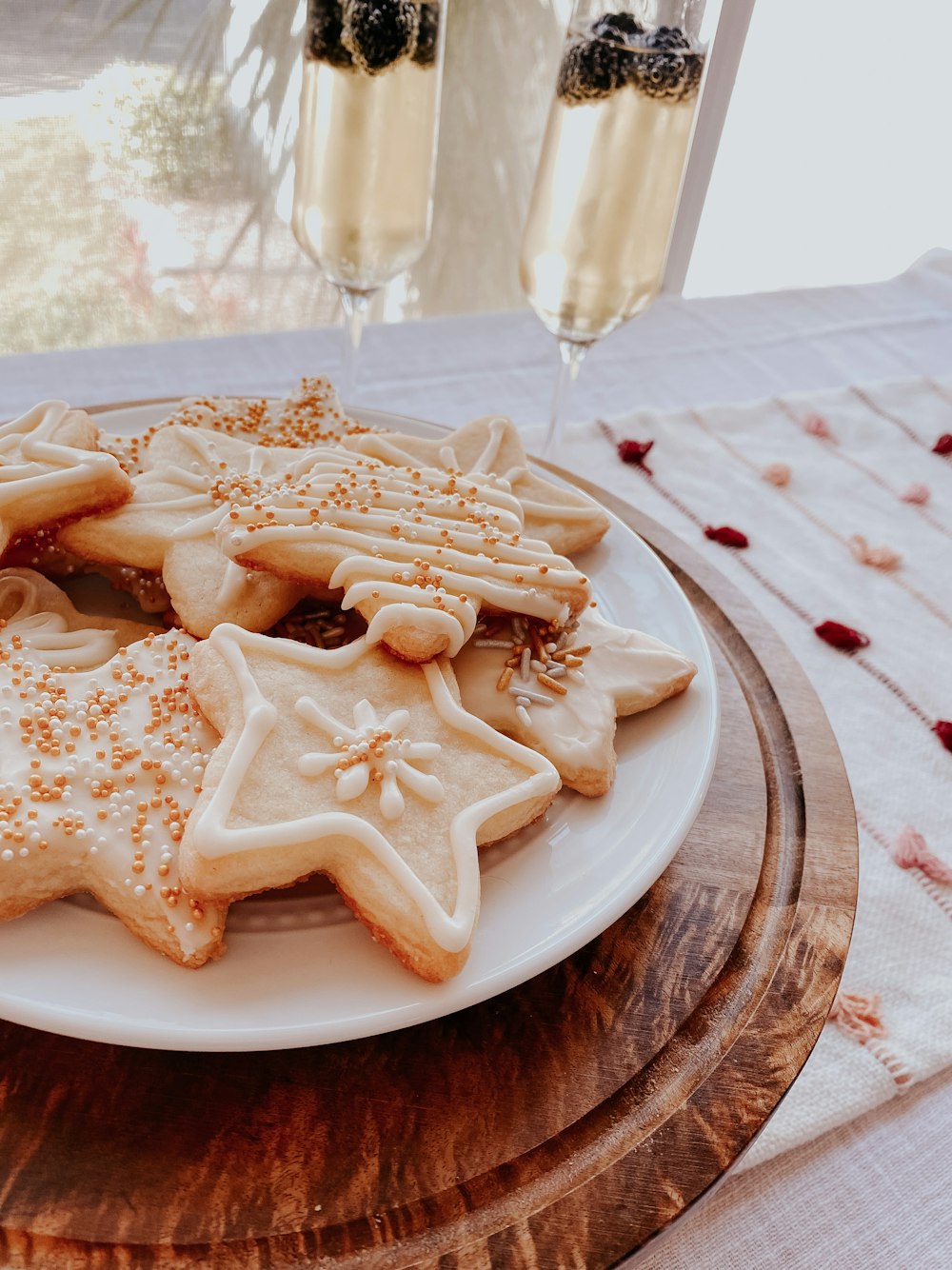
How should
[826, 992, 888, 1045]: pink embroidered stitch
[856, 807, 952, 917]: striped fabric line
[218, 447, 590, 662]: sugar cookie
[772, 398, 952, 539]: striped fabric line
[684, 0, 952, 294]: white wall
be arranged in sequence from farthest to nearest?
[684, 0, 952, 294]: white wall, [772, 398, 952, 539]: striped fabric line, [856, 807, 952, 917]: striped fabric line, [826, 992, 888, 1045]: pink embroidered stitch, [218, 447, 590, 662]: sugar cookie

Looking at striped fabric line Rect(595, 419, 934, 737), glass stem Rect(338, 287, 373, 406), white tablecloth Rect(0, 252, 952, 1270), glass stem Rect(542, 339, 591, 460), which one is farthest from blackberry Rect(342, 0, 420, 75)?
striped fabric line Rect(595, 419, 934, 737)

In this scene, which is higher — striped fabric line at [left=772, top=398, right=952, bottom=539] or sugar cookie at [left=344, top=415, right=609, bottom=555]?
sugar cookie at [left=344, top=415, right=609, bottom=555]

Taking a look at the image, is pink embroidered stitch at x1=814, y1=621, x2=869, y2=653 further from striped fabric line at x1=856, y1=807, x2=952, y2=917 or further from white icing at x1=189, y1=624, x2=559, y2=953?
white icing at x1=189, y1=624, x2=559, y2=953

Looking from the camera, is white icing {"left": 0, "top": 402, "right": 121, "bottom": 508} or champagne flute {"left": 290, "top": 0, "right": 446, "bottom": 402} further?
champagne flute {"left": 290, "top": 0, "right": 446, "bottom": 402}

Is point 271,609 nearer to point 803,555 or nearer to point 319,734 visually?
point 319,734

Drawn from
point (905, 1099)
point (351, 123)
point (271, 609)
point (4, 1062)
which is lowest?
point (905, 1099)

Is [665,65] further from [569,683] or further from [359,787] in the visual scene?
[359,787]

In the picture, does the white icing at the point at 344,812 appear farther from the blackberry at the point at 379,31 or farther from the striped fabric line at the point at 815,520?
the striped fabric line at the point at 815,520

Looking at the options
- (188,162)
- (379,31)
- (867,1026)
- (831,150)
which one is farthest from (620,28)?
(831,150)

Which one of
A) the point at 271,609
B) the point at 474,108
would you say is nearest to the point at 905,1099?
the point at 271,609
